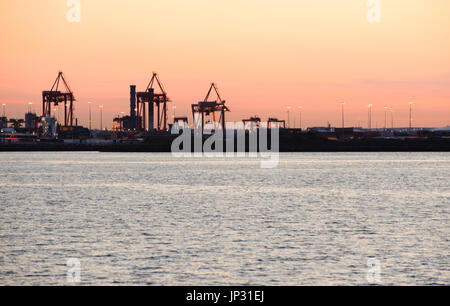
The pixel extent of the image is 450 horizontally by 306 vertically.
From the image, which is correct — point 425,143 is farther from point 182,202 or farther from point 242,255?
point 242,255

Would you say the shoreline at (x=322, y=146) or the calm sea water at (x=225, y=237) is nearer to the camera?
the calm sea water at (x=225, y=237)

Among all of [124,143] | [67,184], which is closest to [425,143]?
[124,143]

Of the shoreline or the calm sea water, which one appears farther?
the shoreline

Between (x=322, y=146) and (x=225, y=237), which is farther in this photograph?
(x=322, y=146)

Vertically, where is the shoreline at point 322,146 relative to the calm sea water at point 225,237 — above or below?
above

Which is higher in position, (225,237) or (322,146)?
(322,146)

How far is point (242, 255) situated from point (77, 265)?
631cm

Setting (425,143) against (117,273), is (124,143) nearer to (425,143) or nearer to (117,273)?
(425,143)

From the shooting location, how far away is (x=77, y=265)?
22.5 meters

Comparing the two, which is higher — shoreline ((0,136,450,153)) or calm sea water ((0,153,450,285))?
shoreline ((0,136,450,153))
